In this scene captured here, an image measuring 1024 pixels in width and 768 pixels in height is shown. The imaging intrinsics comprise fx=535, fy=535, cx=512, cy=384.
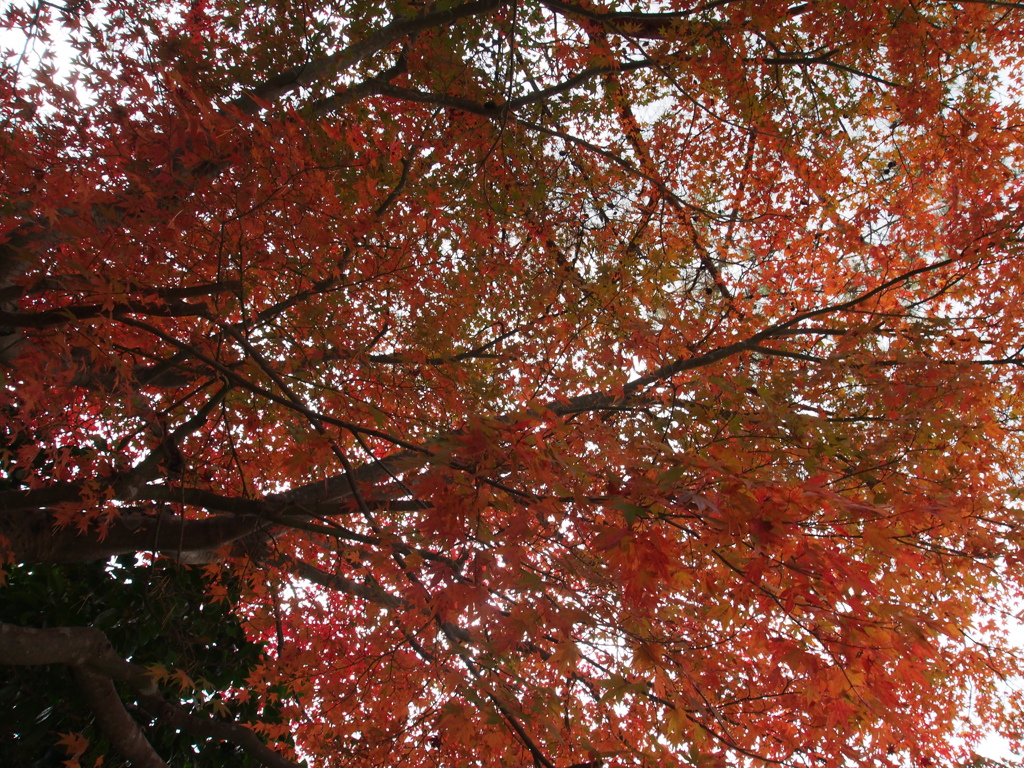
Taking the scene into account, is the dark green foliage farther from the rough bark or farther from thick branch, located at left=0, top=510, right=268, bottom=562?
thick branch, located at left=0, top=510, right=268, bottom=562

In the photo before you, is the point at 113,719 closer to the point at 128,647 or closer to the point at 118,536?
the point at 128,647

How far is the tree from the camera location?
6.49 feet

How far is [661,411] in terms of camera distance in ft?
13.1

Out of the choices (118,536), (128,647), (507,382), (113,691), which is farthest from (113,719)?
(507,382)

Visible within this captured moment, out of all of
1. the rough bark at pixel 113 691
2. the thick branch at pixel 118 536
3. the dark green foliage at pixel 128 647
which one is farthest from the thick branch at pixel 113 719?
the thick branch at pixel 118 536

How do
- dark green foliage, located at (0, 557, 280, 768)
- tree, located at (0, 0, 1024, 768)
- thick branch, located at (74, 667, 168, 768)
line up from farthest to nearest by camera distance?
1. dark green foliage, located at (0, 557, 280, 768)
2. thick branch, located at (74, 667, 168, 768)
3. tree, located at (0, 0, 1024, 768)

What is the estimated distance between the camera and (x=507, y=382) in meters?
4.79

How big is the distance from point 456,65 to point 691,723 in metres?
4.58

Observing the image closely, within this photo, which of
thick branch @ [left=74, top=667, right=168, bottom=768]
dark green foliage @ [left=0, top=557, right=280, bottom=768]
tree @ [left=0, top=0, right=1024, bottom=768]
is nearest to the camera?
tree @ [left=0, top=0, right=1024, bottom=768]

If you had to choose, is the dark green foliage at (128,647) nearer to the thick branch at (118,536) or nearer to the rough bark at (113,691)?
the rough bark at (113,691)

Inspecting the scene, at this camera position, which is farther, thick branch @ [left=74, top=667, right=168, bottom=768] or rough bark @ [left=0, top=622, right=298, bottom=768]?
thick branch @ [left=74, top=667, right=168, bottom=768]

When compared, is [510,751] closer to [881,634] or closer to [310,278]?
[881,634]

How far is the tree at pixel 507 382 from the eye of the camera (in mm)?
1978

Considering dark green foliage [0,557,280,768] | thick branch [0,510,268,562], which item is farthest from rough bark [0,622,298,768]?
thick branch [0,510,268,562]
